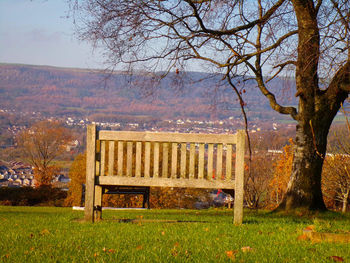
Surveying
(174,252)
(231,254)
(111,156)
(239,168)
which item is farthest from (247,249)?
(111,156)

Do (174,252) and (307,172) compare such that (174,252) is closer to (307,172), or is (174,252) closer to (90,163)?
(90,163)

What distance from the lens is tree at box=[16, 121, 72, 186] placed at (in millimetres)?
57688

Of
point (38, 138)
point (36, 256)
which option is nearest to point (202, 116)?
point (38, 138)

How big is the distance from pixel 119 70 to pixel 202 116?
10455 cm

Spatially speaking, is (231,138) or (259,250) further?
(231,138)

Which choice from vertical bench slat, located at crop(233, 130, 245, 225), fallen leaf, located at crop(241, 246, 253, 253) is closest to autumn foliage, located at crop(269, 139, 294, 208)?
vertical bench slat, located at crop(233, 130, 245, 225)

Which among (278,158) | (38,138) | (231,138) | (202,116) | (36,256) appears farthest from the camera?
(202,116)

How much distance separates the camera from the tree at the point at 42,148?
57688 mm

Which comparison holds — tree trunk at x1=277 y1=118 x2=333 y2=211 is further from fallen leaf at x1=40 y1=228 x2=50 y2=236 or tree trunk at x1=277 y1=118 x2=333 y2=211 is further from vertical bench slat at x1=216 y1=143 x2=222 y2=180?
fallen leaf at x1=40 y1=228 x2=50 y2=236

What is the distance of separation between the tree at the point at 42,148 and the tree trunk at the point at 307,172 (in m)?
50.4

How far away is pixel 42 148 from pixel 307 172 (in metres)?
52.7

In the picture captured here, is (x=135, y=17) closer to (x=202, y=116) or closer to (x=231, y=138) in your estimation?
(x=231, y=138)

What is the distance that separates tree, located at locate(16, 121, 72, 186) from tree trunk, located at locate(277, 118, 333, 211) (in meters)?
50.4

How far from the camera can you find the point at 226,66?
1112 cm
